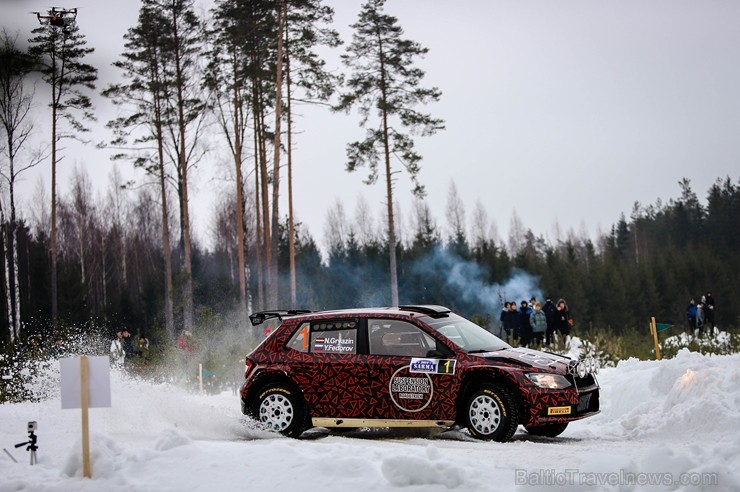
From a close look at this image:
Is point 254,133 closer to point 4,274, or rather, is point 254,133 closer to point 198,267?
point 198,267

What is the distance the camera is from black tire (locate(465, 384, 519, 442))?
10172 mm

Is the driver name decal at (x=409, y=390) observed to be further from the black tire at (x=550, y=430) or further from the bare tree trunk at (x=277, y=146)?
the bare tree trunk at (x=277, y=146)

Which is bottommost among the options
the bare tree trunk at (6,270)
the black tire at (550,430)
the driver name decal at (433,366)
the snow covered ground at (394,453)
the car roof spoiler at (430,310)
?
the black tire at (550,430)

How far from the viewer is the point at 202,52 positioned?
124 feet

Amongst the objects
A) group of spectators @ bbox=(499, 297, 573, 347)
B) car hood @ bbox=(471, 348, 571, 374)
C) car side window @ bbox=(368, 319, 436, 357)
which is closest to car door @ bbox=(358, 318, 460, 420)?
car side window @ bbox=(368, 319, 436, 357)

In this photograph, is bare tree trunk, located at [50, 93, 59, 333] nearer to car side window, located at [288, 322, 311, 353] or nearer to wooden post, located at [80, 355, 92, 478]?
car side window, located at [288, 322, 311, 353]

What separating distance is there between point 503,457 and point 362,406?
249 centimetres

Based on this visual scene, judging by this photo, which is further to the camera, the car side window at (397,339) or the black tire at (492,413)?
the car side window at (397,339)

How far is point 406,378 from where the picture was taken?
34.8ft

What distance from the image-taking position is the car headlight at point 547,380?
1024cm

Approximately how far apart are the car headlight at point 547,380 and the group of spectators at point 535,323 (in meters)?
13.0

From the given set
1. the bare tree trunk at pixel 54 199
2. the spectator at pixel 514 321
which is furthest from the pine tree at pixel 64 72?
the spectator at pixel 514 321

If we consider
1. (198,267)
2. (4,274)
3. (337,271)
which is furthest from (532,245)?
(4,274)

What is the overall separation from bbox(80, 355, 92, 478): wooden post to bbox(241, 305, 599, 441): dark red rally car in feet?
13.1
